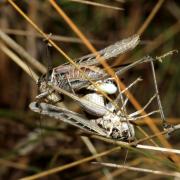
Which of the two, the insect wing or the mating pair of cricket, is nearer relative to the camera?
the insect wing

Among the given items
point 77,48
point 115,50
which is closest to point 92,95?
point 115,50

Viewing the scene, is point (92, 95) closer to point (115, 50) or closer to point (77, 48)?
point (115, 50)

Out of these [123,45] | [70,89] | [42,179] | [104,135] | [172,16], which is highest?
[172,16]

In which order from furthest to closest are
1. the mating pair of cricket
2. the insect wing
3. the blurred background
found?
the blurred background
the mating pair of cricket
the insect wing

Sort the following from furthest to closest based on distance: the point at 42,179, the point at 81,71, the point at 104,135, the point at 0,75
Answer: the point at 0,75
the point at 42,179
the point at 104,135
the point at 81,71

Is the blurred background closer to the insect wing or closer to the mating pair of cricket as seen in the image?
the mating pair of cricket

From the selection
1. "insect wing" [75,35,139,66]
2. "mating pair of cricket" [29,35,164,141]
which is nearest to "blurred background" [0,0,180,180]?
"mating pair of cricket" [29,35,164,141]

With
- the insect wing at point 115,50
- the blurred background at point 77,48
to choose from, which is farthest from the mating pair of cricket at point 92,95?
the blurred background at point 77,48

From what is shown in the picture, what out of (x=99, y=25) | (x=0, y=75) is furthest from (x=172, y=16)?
(x=0, y=75)

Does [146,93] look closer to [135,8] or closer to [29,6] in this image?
[135,8]
